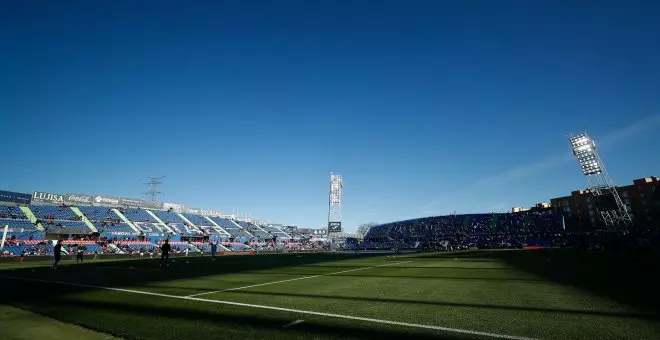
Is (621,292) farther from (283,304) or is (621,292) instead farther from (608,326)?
(283,304)

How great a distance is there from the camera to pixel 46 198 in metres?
60.5

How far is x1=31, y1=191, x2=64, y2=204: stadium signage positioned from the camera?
5918cm

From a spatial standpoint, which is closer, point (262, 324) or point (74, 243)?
point (262, 324)

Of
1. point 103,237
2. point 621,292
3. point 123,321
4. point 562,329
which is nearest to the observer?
point 562,329

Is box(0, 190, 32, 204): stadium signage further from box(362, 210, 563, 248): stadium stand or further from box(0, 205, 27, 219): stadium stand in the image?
box(362, 210, 563, 248): stadium stand

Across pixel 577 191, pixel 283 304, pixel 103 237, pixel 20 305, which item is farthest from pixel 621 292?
pixel 577 191

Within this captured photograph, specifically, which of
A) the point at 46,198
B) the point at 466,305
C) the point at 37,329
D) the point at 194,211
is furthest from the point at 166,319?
the point at 194,211

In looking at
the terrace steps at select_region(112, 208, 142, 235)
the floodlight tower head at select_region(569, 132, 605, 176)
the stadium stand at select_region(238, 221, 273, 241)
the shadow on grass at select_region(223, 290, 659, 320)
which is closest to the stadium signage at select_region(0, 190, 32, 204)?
the terrace steps at select_region(112, 208, 142, 235)

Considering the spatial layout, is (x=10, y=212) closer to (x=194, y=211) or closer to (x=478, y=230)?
(x=194, y=211)

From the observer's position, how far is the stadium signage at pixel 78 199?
63.8 metres

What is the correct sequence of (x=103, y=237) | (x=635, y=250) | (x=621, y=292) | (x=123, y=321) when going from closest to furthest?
(x=123, y=321) < (x=621, y=292) < (x=635, y=250) < (x=103, y=237)

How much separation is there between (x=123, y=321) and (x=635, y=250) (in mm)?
42510

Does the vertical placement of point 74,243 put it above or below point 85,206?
below

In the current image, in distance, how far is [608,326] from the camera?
5281 mm
